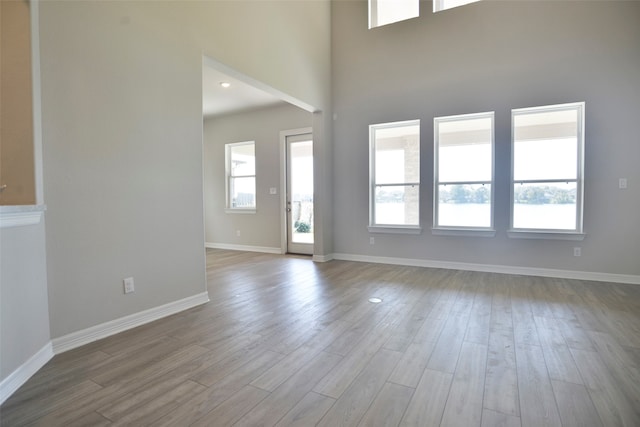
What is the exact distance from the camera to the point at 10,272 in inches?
71.0

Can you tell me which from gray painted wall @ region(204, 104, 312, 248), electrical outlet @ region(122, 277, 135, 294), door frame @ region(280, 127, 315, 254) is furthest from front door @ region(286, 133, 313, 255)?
electrical outlet @ region(122, 277, 135, 294)

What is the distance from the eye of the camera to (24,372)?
1865 millimetres

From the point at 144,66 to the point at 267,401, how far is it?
2.72 m

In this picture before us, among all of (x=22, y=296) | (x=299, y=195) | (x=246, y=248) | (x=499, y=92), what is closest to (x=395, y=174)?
(x=499, y=92)

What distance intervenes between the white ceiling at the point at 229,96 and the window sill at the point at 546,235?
13.6 ft

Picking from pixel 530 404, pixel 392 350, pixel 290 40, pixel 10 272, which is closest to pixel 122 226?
pixel 10 272

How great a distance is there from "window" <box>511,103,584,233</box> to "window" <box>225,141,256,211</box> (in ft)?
15.4

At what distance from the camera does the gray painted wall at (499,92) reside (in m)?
3.96

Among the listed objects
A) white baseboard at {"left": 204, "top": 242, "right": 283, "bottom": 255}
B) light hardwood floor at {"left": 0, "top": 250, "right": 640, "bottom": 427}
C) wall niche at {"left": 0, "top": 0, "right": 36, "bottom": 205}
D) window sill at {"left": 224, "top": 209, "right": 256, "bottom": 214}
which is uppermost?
wall niche at {"left": 0, "top": 0, "right": 36, "bottom": 205}

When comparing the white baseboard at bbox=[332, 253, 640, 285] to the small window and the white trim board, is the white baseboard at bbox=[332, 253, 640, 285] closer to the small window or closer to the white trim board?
the small window

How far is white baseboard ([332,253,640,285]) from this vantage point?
4023mm

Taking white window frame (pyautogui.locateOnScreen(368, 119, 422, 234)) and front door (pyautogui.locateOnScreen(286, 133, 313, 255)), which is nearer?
white window frame (pyautogui.locateOnScreen(368, 119, 422, 234))

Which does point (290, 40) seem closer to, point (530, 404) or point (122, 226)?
point (122, 226)

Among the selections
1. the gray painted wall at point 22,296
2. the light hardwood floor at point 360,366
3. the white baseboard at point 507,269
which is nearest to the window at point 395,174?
the white baseboard at point 507,269
